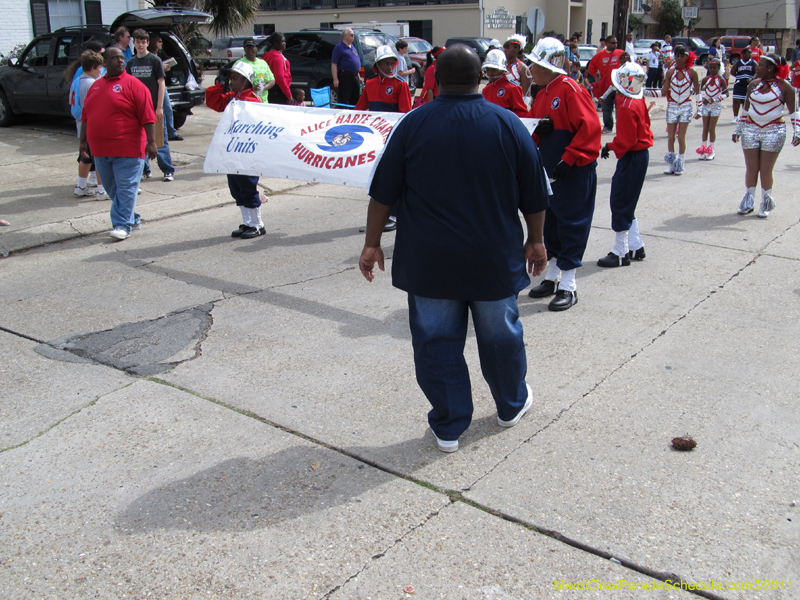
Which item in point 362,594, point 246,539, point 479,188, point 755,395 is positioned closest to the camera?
point 362,594

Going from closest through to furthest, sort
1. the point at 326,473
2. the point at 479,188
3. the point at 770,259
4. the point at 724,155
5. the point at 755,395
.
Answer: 1. the point at 479,188
2. the point at 326,473
3. the point at 755,395
4. the point at 770,259
5. the point at 724,155

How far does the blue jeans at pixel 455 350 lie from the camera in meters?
3.36

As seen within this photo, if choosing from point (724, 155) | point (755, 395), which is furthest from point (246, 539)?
point (724, 155)

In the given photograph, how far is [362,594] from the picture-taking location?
104 inches

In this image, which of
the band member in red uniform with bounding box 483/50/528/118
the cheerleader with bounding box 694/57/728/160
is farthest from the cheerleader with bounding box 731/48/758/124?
the band member in red uniform with bounding box 483/50/528/118

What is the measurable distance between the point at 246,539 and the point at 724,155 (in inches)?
459

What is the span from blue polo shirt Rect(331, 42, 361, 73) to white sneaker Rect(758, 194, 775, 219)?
7.50m

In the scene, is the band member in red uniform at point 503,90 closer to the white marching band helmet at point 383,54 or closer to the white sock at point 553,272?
the white marching band helmet at point 383,54

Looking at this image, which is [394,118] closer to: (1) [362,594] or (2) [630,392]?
(2) [630,392]

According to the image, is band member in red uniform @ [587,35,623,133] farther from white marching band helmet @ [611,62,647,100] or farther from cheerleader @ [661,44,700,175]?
white marching band helmet @ [611,62,647,100]

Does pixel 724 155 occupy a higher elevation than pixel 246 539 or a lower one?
higher

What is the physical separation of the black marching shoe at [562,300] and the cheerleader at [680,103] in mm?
6039

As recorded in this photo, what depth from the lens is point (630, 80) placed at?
592cm

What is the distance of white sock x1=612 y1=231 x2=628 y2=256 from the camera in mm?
6395
